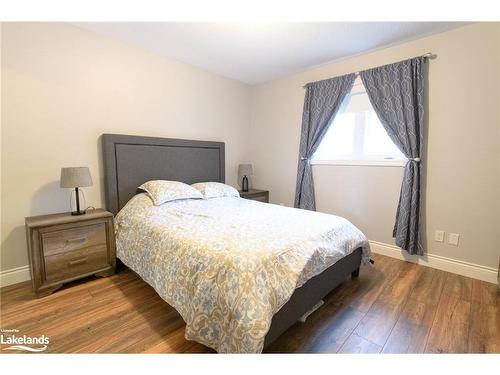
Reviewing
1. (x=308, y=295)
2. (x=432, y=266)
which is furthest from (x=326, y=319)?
(x=432, y=266)

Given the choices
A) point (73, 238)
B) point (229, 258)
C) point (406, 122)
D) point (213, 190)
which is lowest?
point (73, 238)

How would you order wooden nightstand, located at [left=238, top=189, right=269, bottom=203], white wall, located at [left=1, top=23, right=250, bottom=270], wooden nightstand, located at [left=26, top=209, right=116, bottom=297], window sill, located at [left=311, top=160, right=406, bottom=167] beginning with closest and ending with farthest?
wooden nightstand, located at [left=26, top=209, right=116, bottom=297], white wall, located at [left=1, top=23, right=250, bottom=270], window sill, located at [left=311, top=160, right=406, bottom=167], wooden nightstand, located at [left=238, top=189, right=269, bottom=203]

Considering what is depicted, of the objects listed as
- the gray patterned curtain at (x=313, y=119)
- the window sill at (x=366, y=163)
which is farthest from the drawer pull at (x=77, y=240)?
the window sill at (x=366, y=163)

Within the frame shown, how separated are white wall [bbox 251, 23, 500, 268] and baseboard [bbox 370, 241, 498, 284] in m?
0.05

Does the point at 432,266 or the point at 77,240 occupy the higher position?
the point at 77,240

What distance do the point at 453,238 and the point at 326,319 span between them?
172cm

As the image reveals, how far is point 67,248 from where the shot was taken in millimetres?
2004

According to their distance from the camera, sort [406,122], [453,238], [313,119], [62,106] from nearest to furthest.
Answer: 1. [62,106]
2. [453,238]
3. [406,122]
4. [313,119]

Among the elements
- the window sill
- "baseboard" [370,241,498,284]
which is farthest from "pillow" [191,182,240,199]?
"baseboard" [370,241,498,284]

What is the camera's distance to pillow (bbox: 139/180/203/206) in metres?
2.43

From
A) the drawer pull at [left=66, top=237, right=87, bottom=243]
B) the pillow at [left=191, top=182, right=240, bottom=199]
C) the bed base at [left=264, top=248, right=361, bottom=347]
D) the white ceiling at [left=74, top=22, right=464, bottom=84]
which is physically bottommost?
the bed base at [left=264, top=248, right=361, bottom=347]

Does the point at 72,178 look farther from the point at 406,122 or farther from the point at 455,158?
the point at 455,158

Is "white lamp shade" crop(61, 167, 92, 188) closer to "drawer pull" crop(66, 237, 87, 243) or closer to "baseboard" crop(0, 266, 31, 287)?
"drawer pull" crop(66, 237, 87, 243)
